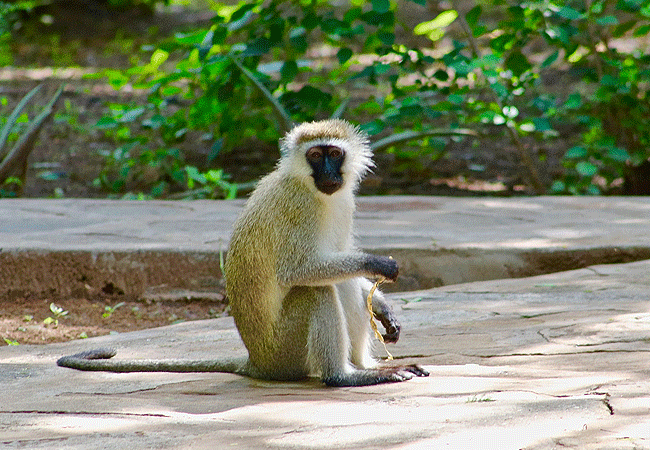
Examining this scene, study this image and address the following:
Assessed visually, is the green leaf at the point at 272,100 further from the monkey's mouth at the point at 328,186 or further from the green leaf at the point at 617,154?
the monkey's mouth at the point at 328,186

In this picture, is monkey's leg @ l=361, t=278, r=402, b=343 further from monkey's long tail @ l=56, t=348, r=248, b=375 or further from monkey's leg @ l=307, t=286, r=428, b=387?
monkey's long tail @ l=56, t=348, r=248, b=375

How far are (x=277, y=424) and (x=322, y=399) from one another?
0.51 m

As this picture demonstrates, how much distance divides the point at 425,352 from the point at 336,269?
2.48 ft

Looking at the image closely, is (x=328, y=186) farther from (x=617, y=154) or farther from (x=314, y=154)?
(x=617, y=154)

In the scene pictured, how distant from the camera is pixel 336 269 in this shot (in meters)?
3.68

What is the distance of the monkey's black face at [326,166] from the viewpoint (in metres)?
3.89

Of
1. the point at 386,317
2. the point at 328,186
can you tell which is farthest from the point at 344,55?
the point at 386,317

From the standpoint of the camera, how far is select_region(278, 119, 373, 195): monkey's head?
3.92m

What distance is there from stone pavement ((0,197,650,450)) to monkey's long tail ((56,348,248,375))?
5cm

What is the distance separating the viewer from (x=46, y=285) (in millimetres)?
5820

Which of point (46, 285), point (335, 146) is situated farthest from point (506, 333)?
point (46, 285)

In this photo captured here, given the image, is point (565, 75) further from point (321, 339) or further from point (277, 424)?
point (277, 424)

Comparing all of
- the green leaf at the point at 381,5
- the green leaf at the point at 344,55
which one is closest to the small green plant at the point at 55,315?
the green leaf at the point at 344,55

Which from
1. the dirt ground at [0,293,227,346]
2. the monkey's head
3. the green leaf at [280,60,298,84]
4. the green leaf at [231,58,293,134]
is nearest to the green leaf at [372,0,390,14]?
the green leaf at [280,60,298,84]
